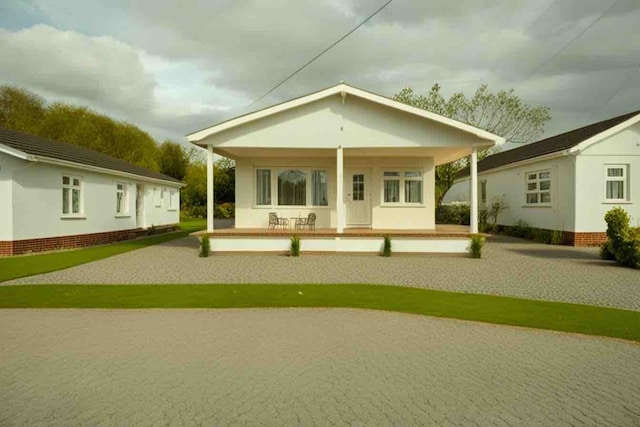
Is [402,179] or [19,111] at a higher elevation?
[19,111]

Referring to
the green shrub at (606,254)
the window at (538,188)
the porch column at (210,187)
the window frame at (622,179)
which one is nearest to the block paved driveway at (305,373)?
the porch column at (210,187)

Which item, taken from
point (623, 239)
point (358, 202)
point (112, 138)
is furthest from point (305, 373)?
point (112, 138)

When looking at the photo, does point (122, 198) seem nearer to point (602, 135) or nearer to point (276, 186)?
point (276, 186)

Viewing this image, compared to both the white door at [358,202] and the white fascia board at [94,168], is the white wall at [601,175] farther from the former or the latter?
the white fascia board at [94,168]

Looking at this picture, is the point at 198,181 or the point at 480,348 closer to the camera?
the point at 480,348

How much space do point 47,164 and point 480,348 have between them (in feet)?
53.4

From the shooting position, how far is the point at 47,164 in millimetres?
16312

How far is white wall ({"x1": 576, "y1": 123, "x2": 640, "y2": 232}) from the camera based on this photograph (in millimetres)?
17391

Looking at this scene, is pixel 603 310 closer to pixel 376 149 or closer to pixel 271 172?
pixel 376 149

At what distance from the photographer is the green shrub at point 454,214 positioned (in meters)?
30.5

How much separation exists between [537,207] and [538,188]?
86cm

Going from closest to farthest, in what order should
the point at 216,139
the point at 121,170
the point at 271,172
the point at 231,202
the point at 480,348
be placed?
1. the point at 480,348
2. the point at 216,139
3. the point at 271,172
4. the point at 121,170
5. the point at 231,202

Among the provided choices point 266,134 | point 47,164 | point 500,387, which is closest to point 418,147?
point 266,134

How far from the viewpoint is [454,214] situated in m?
30.9
